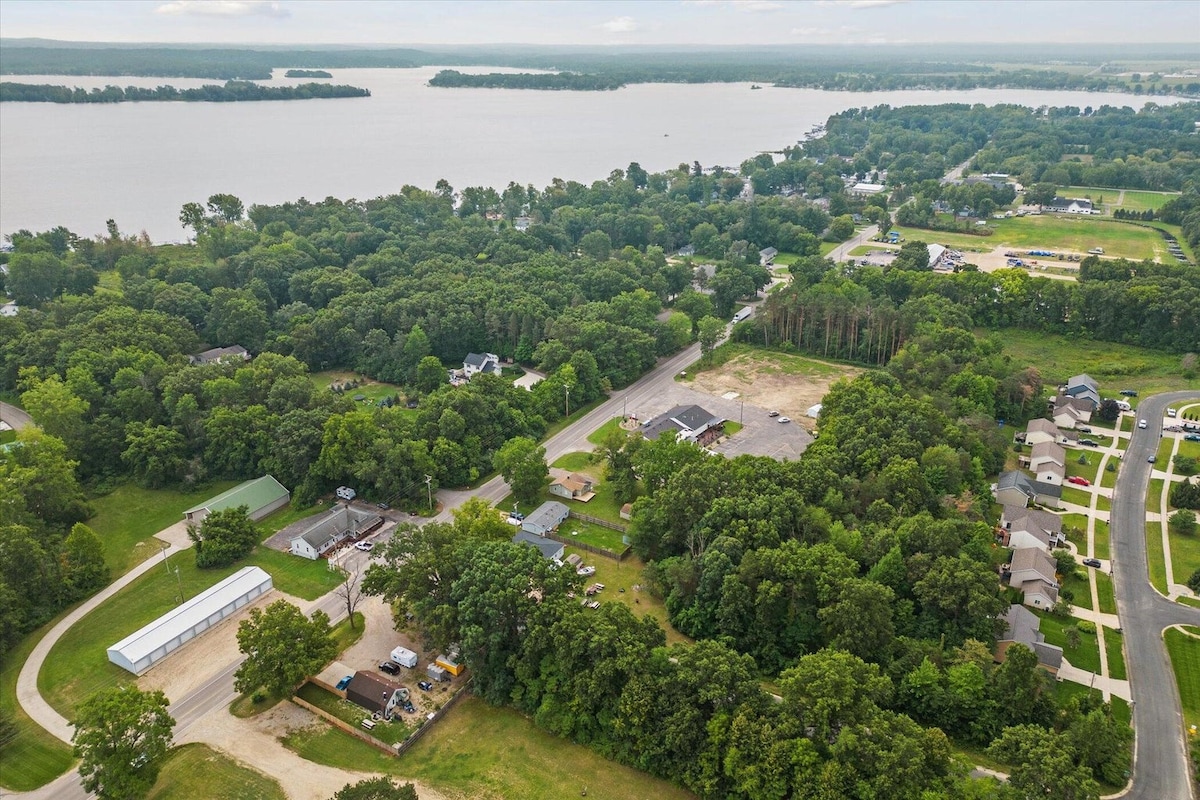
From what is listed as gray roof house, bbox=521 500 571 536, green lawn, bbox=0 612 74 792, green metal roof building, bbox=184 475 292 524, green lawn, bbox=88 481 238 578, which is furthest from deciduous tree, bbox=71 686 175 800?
gray roof house, bbox=521 500 571 536

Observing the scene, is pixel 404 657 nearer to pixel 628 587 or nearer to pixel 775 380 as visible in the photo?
pixel 628 587

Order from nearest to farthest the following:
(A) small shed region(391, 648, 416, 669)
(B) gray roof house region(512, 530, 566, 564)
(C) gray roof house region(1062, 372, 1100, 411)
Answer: (A) small shed region(391, 648, 416, 669) → (B) gray roof house region(512, 530, 566, 564) → (C) gray roof house region(1062, 372, 1100, 411)

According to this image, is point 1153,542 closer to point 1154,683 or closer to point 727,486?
point 1154,683

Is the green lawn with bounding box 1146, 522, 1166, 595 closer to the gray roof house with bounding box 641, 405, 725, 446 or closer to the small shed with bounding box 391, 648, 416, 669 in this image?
the gray roof house with bounding box 641, 405, 725, 446

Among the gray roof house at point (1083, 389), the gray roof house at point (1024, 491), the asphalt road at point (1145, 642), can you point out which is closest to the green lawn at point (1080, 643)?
the asphalt road at point (1145, 642)

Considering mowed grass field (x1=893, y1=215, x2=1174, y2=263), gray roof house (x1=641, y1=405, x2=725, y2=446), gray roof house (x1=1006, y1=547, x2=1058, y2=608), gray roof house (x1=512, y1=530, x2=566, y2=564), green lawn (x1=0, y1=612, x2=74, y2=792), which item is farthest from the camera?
mowed grass field (x1=893, y1=215, x2=1174, y2=263)

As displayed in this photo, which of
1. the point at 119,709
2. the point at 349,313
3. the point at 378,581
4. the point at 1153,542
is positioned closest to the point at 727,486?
the point at 378,581

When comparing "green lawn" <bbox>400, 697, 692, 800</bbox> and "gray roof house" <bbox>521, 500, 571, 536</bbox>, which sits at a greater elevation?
"gray roof house" <bbox>521, 500, 571, 536</bbox>
